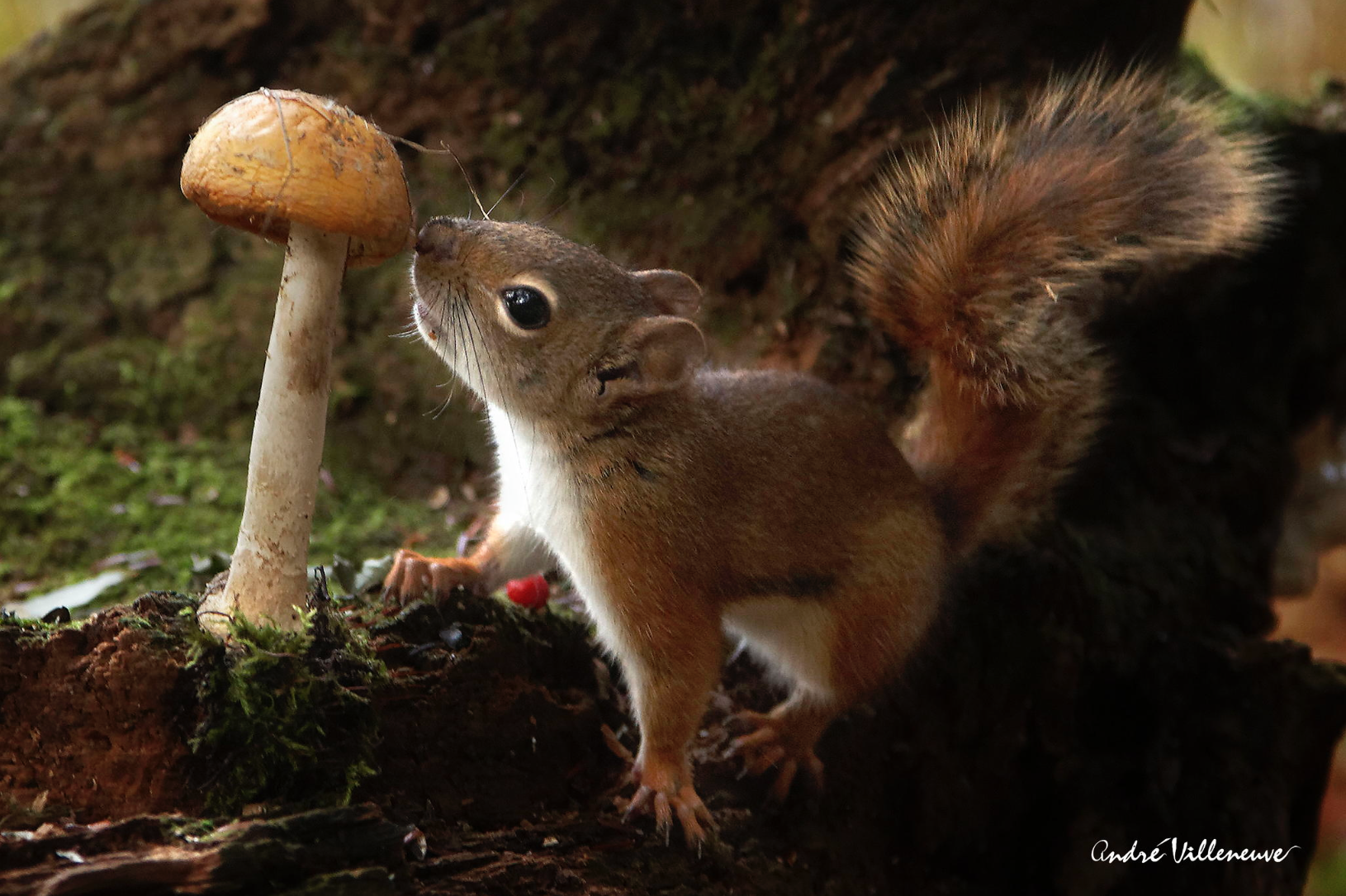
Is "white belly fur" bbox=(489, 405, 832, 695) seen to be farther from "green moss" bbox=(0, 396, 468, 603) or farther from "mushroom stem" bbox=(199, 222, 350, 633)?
"green moss" bbox=(0, 396, 468, 603)

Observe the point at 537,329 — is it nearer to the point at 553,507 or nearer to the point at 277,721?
the point at 553,507

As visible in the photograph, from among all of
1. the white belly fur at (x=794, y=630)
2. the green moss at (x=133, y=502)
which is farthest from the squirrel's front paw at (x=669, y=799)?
the green moss at (x=133, y=502)

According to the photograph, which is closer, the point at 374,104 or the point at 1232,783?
the point at 1232,783

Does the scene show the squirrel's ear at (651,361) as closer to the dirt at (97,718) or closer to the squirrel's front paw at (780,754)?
the squirrel's front paw at (780,754)

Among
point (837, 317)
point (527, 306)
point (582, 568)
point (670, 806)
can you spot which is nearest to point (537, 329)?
point (527, 306)

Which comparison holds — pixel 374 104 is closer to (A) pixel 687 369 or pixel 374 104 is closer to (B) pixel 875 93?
(B) pixel 875 93

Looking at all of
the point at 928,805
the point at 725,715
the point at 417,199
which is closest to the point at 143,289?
the point at 417,199
